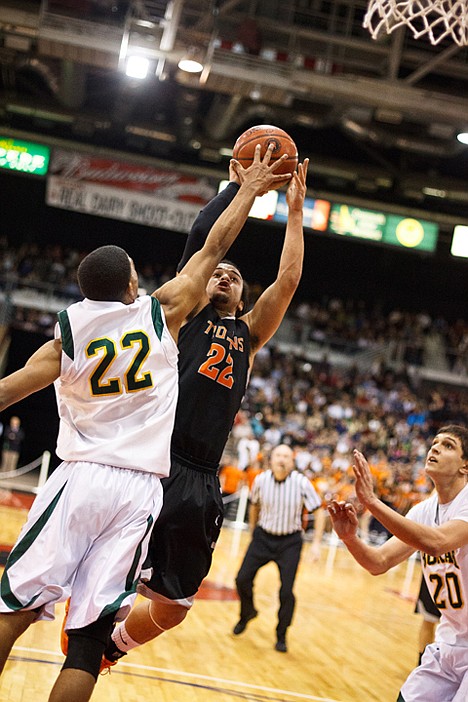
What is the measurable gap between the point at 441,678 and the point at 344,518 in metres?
0.92

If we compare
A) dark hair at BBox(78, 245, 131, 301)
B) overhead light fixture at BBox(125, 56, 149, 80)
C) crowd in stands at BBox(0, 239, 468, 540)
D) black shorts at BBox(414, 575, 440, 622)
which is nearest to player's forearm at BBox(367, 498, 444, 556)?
dark hair at BBox(78, 245, 131, 301)

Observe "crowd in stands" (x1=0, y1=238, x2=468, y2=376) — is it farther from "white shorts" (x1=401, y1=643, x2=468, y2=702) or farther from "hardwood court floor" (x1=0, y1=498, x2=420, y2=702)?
"white shorts" (x1=401, y1=643, x2=468, y2=702)

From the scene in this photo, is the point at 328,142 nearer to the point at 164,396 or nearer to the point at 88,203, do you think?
the point at 88,203

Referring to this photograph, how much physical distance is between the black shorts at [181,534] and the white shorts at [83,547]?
0.66 metres

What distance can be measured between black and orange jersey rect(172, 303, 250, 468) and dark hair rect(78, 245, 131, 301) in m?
0.79

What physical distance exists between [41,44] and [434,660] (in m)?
12.9

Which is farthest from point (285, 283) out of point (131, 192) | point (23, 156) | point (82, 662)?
point (131, 192)

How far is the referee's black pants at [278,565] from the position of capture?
781cm

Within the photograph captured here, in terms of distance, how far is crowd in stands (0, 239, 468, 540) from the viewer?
691 inches

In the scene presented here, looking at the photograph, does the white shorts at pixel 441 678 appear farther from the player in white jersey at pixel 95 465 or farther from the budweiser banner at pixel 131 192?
the budweiser banner at pixel 131 192

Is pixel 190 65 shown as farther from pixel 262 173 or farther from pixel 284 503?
pixel 262 173

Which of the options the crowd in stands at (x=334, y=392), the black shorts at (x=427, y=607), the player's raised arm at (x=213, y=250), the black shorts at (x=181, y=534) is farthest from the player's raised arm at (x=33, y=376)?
the crowd in stands at (x=334, y=392)

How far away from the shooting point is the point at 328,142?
2284 cm

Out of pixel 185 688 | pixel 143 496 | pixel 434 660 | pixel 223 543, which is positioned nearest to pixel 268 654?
pixel 185 688
